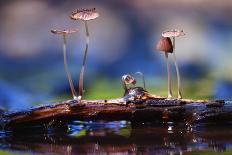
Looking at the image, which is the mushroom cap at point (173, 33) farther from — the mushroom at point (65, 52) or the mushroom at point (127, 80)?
the mushroom at point (65, 52)

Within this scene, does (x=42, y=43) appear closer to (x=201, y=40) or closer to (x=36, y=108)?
(x=36, y=108)

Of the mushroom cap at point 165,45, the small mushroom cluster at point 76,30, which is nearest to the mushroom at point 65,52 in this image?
the small mushroom cluster at point 76,30

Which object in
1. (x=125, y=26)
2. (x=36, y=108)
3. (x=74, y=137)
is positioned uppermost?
(x=125, y=26)

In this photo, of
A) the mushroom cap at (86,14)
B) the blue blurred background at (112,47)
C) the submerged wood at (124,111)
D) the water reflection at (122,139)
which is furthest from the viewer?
the blue blurred background at (112,47)

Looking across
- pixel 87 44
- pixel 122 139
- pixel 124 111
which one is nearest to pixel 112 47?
pixel 87 44

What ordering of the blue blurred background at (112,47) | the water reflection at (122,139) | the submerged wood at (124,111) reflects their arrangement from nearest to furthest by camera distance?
the water reflection at (122,139)
the submerged wood at (124,111)
the blue blurred background at (112,47)

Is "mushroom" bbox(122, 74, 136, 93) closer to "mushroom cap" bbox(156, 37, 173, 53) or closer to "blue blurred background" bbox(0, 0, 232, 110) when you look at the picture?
"blue blurred background" bbox(0, 0, 232, 110)

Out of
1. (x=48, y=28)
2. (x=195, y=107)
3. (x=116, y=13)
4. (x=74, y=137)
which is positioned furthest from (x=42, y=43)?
(x=195, y=107)
